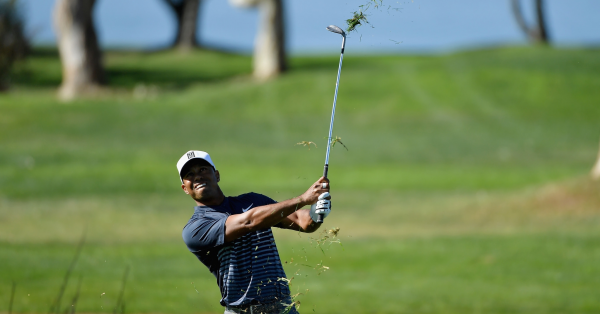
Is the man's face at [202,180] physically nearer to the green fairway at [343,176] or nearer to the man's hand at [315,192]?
the man's hand at [315,192]

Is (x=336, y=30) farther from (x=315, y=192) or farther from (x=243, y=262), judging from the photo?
(x=243, y=262)

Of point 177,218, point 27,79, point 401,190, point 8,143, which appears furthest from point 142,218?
point 27,79

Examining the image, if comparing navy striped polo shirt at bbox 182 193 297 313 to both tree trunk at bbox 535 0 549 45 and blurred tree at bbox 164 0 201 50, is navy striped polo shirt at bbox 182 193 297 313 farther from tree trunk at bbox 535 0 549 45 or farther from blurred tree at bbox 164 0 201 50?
blurred tree at bbox 164 0 201 50

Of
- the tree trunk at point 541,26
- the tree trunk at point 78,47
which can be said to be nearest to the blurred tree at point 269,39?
the tree trunk at point 78,47

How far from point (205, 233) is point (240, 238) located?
260mm

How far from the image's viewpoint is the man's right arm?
18.6ft

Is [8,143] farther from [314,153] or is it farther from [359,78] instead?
[359,78]

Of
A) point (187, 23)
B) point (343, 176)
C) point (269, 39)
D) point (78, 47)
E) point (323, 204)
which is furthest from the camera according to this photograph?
point (187, 23)

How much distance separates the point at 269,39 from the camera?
41906mm

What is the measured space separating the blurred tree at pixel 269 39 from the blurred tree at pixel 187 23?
50.3 feet

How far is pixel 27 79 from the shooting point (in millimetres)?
46031

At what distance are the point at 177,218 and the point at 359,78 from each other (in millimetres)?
20577

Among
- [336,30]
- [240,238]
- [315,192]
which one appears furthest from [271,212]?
[336,30]

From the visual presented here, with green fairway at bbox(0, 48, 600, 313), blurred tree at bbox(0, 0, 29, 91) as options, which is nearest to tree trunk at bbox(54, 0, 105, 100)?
green fairway at bbox(0, 48, 600, 313)
